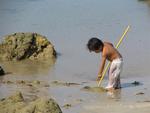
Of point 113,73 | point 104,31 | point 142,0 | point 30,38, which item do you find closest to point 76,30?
point 104,31

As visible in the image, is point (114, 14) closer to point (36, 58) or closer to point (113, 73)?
point (36, 58)

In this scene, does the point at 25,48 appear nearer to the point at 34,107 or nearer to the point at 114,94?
the point at 114,94

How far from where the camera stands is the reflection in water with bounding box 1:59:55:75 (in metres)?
11.6

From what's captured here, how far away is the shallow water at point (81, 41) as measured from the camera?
355 inches

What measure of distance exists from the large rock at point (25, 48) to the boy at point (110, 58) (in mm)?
3147

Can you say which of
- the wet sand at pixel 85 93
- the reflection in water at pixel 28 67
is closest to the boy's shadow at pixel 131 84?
the wet sand at pixel 85 93

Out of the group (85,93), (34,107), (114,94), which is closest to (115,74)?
(114,94)

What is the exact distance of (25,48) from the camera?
42.0 feet

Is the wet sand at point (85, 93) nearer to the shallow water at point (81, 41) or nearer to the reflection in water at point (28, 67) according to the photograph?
the shallow water at point (81, 41)

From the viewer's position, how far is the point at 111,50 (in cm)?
985

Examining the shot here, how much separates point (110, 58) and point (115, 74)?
0.31 meters

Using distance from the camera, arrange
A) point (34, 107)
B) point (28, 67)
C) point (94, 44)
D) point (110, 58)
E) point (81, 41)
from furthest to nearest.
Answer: point (81, 41), point (28, 67), point (110, 58), point (94, 44), point (34, 107)

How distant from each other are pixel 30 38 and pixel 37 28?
160 inches

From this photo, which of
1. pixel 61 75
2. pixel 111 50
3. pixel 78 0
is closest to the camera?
pixel 111 50
